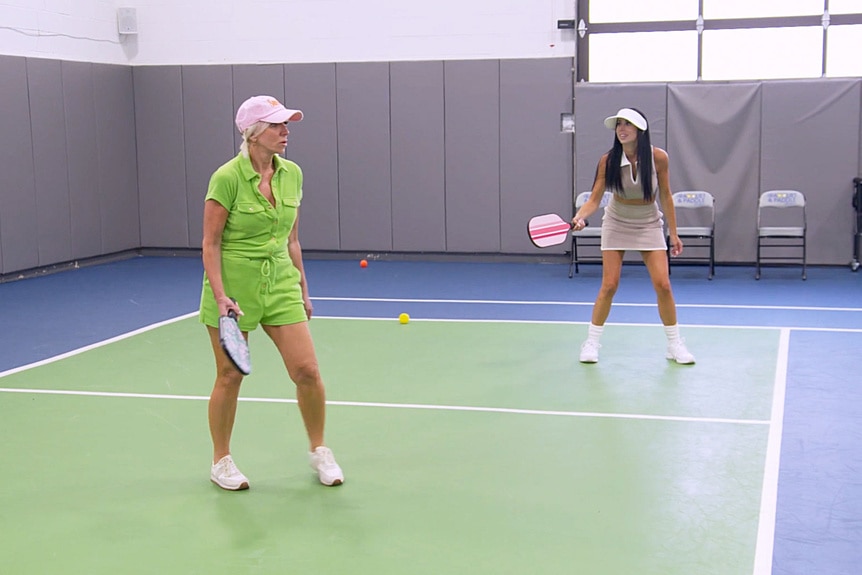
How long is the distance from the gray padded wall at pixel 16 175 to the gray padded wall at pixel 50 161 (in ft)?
0.36

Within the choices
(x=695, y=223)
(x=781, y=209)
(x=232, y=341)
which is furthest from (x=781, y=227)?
(x=232, y=341)

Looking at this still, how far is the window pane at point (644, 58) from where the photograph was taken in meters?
14.4

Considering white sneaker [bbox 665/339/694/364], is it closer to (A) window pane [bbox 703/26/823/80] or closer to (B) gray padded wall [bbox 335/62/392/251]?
(A) window pane [bbox 703/26/823/80]

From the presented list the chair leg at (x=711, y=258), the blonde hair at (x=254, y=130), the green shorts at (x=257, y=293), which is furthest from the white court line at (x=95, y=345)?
the chair leg at (x=711, y=258)

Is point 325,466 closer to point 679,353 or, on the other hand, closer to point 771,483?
point 771,483

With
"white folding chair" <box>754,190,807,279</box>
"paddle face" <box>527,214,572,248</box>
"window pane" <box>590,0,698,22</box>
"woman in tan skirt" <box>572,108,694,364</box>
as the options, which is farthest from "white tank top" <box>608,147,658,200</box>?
"window pane" <box>590,0,698,22</box>

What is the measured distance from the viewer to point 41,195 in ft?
45.7

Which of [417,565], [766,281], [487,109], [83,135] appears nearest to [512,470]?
[417,565]

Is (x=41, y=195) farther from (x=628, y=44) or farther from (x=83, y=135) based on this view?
(x=628, y=44)

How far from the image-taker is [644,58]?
47.7ft

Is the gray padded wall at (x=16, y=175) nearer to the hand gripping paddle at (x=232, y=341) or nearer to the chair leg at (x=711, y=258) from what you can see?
the chair leg at (x=711, y=258)

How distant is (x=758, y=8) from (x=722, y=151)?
2028 mm

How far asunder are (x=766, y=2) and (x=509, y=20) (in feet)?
11.2

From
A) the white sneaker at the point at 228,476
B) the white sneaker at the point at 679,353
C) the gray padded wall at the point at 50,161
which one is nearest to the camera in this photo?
the white sneaker at the point at 228,476
